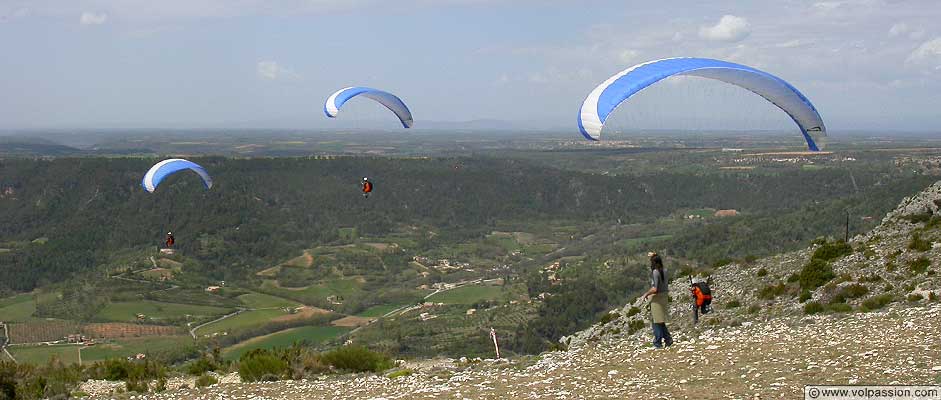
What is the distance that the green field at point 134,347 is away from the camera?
46.8 meters

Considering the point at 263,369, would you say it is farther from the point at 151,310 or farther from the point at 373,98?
the point at 151,310

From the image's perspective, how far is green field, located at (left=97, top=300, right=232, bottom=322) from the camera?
59625 millimetres

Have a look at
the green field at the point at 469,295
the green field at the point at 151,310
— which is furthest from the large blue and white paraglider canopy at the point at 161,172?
the green field at the point at 151,310

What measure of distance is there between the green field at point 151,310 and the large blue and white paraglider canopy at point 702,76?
52.3m

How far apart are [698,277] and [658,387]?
13953 mm

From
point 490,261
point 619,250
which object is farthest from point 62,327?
point 619,250

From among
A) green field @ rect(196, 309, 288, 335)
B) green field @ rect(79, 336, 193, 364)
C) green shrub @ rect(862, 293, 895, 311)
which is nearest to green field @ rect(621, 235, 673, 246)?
green field @ rect(196, 309, 288, 335)

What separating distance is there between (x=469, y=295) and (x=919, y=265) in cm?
4672

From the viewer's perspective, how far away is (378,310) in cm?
6147

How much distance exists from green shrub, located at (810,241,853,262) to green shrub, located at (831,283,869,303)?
3.59 m

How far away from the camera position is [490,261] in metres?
83.7

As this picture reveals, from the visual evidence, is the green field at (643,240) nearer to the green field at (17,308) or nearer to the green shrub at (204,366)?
the green field at (17,308)

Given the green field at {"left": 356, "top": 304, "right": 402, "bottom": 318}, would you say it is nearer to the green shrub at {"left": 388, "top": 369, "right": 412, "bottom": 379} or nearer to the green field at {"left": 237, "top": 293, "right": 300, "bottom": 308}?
the green field at {"left": 237, "top": 293, "right": 300, "bottom": 308}

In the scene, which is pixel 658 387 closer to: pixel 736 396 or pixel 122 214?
pixel 736 396
